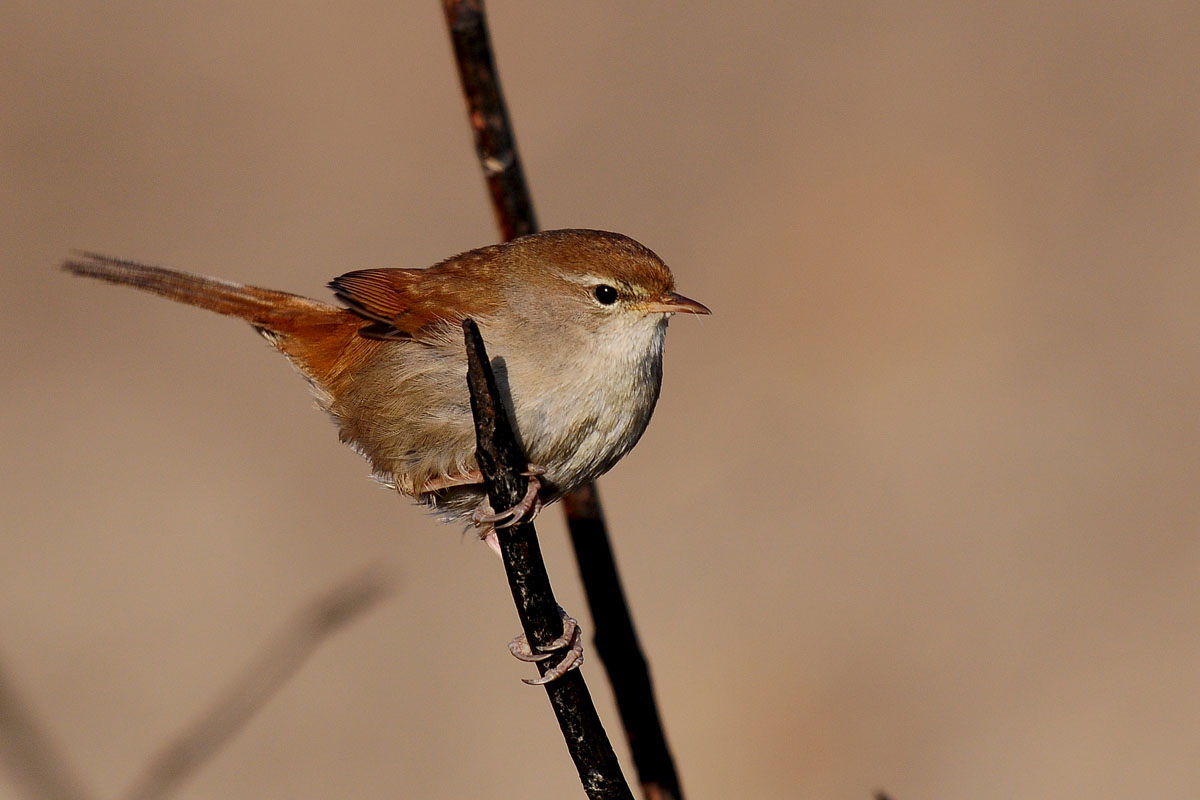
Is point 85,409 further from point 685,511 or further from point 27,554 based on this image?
point 685,511

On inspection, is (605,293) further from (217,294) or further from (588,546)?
(217,294)

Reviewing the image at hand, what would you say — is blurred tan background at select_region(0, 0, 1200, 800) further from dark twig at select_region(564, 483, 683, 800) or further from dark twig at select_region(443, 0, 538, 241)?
dark twig at select_region(443, 0, 538, 241)

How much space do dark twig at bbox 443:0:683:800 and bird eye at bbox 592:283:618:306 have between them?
547 mm

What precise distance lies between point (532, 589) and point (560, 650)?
335 millimetres

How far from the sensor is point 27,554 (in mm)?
6891

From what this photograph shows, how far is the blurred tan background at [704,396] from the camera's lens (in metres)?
6.26

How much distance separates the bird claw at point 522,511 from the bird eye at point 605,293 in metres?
0.60

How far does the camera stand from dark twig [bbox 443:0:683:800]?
278 centimetres

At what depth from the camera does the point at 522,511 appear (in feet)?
8.04

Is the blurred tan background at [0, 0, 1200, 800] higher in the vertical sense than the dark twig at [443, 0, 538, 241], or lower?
lower

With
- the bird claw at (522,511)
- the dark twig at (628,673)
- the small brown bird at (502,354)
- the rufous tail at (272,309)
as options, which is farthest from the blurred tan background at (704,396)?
the dark twig at (628,673)

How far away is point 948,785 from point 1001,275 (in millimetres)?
3302

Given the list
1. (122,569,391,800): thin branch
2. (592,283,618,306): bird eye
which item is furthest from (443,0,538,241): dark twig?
(122,569,391,800): thin branch

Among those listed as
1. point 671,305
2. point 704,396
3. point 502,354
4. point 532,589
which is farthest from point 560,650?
point 704,396
